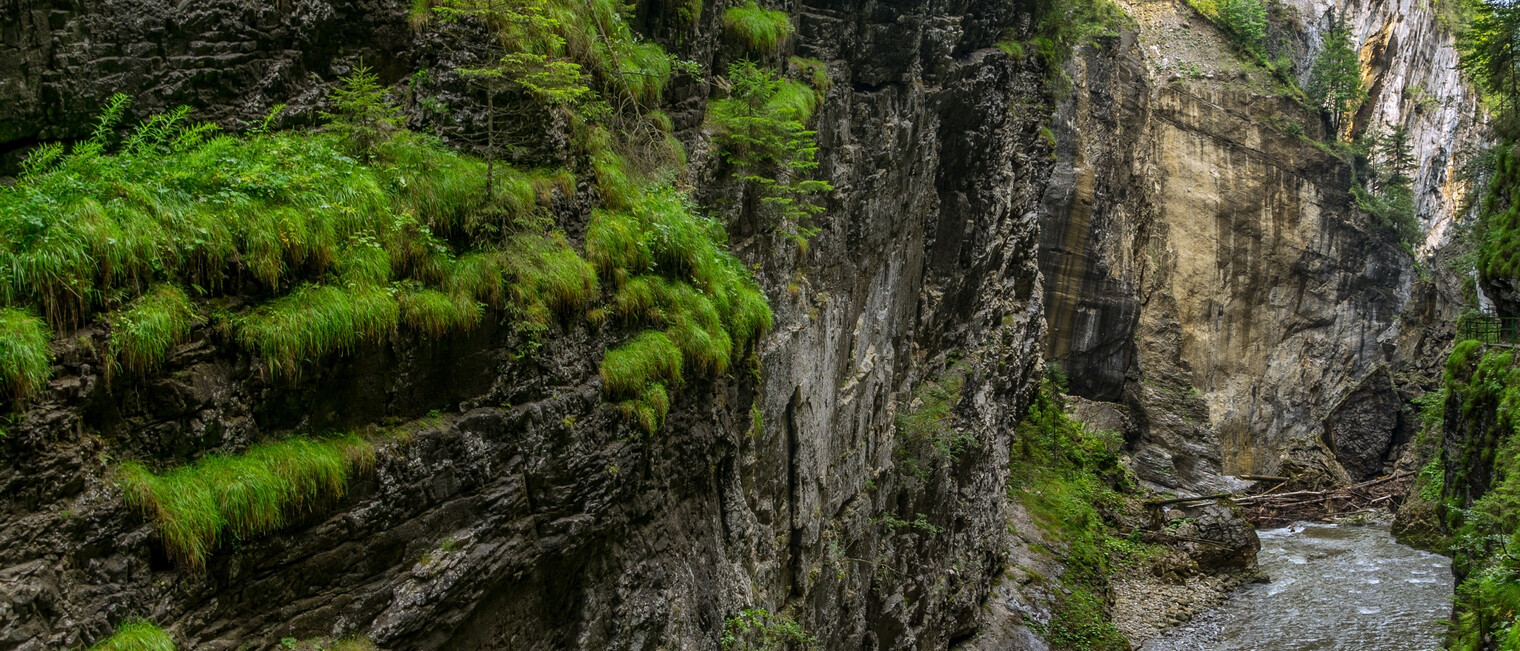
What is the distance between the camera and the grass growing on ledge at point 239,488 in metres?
4.51

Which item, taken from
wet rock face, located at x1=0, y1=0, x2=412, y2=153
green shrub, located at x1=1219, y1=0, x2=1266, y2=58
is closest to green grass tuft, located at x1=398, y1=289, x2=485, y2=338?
wet rock face, located at x1=0, y1=0, x2=412, y2=153

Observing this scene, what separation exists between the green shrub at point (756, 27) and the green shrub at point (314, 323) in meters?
7.23

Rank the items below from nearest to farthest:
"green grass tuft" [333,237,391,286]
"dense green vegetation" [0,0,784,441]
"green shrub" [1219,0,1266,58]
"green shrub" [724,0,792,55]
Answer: "dense green vegetation" [0,0,784,441]
"green grass tuft" [333,237,391,286]
"green shrub" [724,0,792,55]
"green shrub" [1219,0,1266,58]

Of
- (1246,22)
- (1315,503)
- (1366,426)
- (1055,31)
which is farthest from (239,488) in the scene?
(1246,22)

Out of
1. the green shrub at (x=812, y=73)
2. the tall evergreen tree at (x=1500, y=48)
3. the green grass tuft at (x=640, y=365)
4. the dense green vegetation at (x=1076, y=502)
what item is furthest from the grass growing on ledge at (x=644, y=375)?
the tall evergreen tree at (x=1500, y=48)

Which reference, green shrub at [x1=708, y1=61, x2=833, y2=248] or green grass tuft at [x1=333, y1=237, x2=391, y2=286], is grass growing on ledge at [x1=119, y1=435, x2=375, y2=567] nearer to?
green grass tuft at [x1=333, y1=237, x2=391, y2=286]

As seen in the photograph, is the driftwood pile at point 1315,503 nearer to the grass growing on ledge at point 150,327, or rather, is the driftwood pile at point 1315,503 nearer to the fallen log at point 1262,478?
the fallen log at point 1262,478

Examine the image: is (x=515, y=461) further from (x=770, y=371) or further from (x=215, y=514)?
(x=770, y=371)

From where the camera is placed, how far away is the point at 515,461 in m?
6.62

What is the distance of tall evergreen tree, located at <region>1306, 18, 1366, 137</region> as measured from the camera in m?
45.7

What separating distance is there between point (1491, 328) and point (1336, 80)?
29161 mm

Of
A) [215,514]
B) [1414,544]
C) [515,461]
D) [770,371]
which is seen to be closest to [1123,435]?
[1414,544]

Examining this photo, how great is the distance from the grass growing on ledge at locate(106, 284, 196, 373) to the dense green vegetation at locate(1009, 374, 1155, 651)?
20.8 m

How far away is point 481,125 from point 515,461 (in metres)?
2.92
